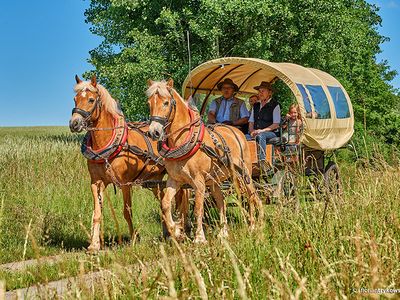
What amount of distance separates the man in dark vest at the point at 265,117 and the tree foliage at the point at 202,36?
995 centimetres

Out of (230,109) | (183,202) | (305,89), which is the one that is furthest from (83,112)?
(305,89)

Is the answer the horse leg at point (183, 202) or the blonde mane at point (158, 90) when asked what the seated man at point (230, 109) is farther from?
the blonde mane at point (158, 90)

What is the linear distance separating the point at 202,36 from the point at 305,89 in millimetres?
11115

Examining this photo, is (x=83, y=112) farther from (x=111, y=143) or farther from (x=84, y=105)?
(x=111, y=143)

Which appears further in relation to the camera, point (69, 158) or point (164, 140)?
point (69, 158)

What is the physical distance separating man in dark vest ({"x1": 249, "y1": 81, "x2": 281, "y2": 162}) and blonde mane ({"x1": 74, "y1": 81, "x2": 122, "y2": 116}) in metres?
2.36

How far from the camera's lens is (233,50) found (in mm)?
21078

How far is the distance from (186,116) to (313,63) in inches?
658

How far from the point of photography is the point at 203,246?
472cm

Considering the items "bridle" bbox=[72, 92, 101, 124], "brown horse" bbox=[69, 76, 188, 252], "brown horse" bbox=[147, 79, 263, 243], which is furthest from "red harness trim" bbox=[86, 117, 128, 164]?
"brown horse" bbox=[147, 79, 263, 243]

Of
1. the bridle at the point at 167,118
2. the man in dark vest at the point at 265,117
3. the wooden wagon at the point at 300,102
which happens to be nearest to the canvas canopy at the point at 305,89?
the wooden wagon at the point at 300,102

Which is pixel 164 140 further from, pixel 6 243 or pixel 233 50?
pixel 233 50

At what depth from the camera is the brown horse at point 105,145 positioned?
24.4 ft

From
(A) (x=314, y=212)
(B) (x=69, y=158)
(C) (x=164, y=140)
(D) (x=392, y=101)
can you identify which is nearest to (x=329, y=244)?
(A) (x=314, y=212)
